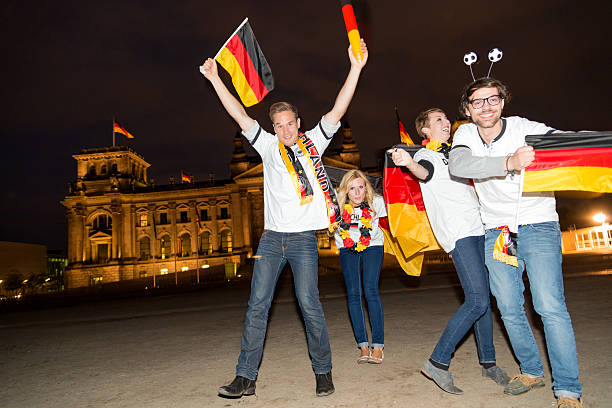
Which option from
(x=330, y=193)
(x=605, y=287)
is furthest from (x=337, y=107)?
(x=605, y=287)

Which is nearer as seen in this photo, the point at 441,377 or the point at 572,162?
the point at 572,162

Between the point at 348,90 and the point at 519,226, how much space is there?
177cm

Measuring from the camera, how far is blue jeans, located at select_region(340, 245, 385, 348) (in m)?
4.55

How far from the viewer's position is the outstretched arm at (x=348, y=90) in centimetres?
368

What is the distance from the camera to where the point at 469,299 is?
137 inches

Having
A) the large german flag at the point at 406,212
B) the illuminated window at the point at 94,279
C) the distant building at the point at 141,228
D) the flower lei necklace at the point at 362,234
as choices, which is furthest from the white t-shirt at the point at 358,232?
the illuminated window at the point at 94,279

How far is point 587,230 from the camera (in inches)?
1058

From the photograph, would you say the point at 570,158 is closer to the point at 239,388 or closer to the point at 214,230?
the point at 239,388

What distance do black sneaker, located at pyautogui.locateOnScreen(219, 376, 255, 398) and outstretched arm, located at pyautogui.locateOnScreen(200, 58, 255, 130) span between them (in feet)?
7.15

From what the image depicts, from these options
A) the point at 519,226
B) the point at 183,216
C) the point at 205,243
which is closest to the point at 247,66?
the point at 519,226

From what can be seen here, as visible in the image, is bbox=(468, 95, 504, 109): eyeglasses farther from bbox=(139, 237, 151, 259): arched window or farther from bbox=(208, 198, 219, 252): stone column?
bbox=(139, 237, 151, 259): arched window

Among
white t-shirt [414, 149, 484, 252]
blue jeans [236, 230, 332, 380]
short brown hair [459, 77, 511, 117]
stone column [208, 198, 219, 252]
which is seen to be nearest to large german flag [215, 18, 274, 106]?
blue jeans [236, 230, 332, 380]

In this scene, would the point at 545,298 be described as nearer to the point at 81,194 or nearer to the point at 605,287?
the point at 605,287

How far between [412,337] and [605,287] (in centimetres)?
540
